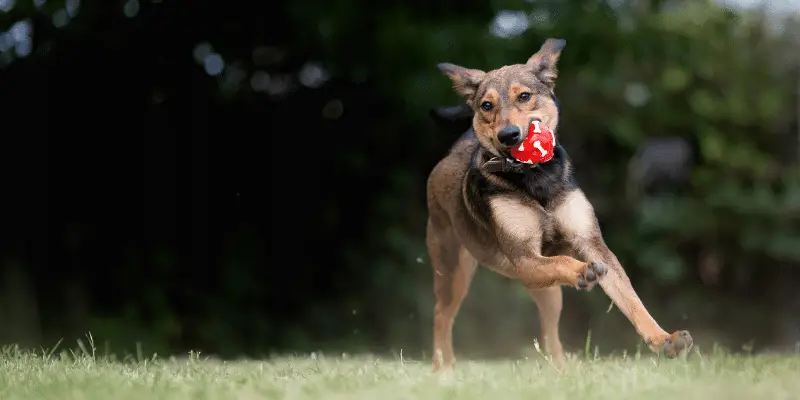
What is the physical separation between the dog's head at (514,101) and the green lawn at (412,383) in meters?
1.22

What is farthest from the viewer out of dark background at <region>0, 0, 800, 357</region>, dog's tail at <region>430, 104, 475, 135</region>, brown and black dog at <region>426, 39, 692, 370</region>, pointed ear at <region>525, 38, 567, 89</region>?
dark background at <region>0, 0, 800, 357</region>

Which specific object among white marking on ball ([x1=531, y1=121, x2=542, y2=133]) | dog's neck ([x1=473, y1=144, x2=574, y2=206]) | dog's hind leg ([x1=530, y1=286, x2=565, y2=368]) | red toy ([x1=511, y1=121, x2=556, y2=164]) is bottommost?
dog's hind leg ([x1=530, y1=286, x2=565, y2=368])

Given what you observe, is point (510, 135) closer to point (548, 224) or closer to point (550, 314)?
point (548, 224)

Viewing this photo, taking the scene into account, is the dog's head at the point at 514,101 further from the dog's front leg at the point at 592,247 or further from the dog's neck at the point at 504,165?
the dog's front leg at the point at 592,247

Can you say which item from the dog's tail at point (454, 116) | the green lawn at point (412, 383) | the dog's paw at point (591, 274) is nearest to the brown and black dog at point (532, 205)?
the dog's paw at point (591, 274)

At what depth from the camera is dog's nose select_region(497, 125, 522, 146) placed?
15.1 ft

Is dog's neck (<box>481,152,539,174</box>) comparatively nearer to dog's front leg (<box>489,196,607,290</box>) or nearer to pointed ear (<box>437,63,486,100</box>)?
dog's front leg (<box>489,196,607,290</box>)

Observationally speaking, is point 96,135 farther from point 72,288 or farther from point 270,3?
point 270,3

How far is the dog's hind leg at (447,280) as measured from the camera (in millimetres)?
6188

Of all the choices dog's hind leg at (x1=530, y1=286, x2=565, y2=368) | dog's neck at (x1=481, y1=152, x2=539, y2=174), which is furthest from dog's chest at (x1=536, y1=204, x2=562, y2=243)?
dog's hind leg at (x1=530, y1=286, x2=565, y2=368)

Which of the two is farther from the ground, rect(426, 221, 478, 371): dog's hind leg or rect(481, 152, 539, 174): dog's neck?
rect(481, 152, 539, 174): dog's neck

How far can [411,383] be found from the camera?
13.9ft

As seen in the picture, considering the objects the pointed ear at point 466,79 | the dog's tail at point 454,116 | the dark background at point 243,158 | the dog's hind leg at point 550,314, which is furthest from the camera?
the dark background at point 243,158

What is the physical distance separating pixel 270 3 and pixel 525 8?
115 inches
